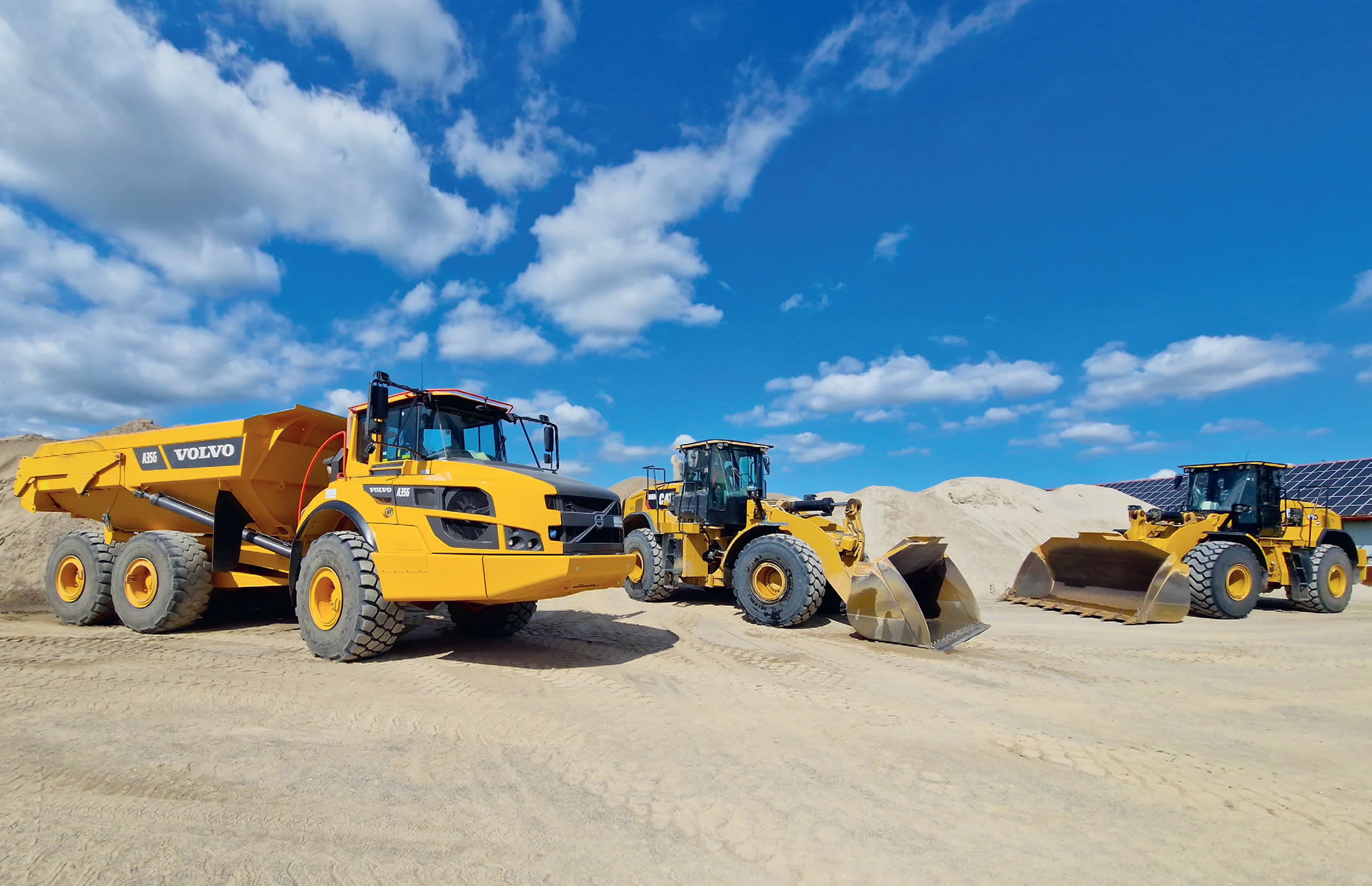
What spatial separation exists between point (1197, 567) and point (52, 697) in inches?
558

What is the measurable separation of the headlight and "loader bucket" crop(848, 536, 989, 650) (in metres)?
4.11

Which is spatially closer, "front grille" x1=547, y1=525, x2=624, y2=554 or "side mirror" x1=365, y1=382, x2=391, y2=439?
"front grille" x1=547, y1=525, x2=624, y2=554

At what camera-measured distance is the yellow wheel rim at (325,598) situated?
6.70 metres

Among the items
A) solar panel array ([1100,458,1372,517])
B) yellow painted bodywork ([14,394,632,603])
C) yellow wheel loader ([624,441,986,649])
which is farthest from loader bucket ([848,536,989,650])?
solar panel array ([1100,458,1372,517])

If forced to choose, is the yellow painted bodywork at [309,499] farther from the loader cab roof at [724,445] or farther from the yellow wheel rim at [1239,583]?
the yellow wheel rim at [1239,583]

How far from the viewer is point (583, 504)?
6.66m

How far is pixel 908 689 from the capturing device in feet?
19.7

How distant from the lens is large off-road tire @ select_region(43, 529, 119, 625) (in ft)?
29.1

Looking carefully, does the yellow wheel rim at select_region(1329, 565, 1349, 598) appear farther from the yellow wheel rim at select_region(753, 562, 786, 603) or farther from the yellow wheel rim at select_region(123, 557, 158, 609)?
the yellow wheel rim at select_region(123, 557, 158, 609)

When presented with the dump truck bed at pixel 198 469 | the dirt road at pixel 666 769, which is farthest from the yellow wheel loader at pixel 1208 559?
the dump truck bed at pixel 198 469

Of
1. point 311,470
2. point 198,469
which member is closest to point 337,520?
point 311,470

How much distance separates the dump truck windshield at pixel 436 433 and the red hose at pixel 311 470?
2.95ft

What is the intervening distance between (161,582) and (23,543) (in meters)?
8.72

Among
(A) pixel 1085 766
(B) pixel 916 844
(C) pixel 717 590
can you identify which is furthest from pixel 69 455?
(A) pixel 1085 766
